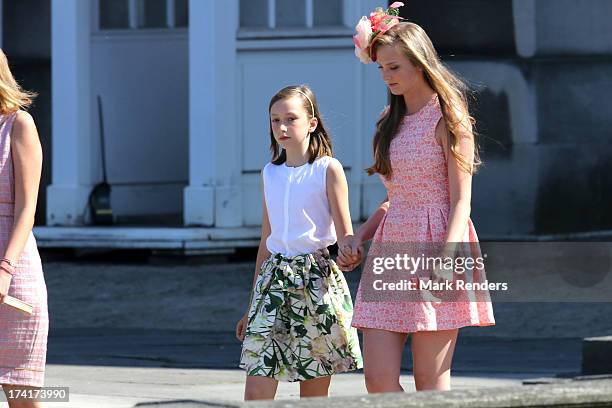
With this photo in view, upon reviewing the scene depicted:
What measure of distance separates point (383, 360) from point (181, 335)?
4.98 m

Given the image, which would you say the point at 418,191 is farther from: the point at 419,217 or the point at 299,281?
the point at 299,281

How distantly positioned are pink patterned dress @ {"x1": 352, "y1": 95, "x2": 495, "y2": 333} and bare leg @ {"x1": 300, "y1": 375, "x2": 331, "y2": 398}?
0.43m

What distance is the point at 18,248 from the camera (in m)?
5.53

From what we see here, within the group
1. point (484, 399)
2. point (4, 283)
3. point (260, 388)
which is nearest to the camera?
point (484, 399)

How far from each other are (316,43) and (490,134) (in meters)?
1.89

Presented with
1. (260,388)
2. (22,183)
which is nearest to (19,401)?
(22,183)

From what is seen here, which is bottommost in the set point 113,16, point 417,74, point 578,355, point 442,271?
point 578,355

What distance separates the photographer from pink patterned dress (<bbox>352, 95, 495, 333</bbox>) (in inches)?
215

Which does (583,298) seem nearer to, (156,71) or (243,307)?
(243,307)

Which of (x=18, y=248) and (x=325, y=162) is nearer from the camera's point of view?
(x=18, y=248)

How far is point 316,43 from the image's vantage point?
41.7 feet

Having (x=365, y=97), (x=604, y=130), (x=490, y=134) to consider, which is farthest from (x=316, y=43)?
(x=604, y=130)

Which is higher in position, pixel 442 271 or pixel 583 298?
pixel 442 271

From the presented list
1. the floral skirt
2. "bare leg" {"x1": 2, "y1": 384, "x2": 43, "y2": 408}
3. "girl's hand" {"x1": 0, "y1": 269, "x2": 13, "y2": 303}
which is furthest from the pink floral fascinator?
"bare leg" {"x1": 2, "y1": 384, "x2": 43, "y2": 408}
